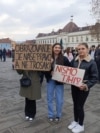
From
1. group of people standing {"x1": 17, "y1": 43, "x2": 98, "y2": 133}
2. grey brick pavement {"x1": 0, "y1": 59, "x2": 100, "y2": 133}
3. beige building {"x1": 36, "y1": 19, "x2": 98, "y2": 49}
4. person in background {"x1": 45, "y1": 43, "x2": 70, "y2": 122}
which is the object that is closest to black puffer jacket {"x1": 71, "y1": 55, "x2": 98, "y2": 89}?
group of people standing {"x1": 17, "y1": 43, "x2": 98, "y2": 133}

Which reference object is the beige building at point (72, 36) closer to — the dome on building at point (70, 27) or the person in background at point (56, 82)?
the dome on building at point (70, 27)

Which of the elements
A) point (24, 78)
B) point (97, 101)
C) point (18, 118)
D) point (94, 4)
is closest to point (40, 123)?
point (18, 118)

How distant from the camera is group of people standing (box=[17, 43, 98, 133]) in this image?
16.2ft

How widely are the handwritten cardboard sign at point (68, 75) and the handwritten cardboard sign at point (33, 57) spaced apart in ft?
0.72

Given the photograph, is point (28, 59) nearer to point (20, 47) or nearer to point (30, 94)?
point (20, 47)

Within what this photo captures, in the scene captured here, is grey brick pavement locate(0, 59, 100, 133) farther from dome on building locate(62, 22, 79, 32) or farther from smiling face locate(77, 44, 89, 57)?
dome on building locate(62, 22, 79, 32)

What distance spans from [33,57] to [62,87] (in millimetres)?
887

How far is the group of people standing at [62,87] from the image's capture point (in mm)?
4926

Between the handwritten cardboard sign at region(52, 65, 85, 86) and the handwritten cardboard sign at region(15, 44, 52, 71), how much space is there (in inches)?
8.6

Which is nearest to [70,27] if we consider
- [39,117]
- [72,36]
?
[72,36]

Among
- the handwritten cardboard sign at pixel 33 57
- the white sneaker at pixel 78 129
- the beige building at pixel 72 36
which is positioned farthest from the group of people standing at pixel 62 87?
the beige building at pixel 72 36

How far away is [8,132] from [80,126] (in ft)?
4.64

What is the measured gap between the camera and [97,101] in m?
7.91

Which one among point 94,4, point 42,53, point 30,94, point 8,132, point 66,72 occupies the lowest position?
point 8,132
